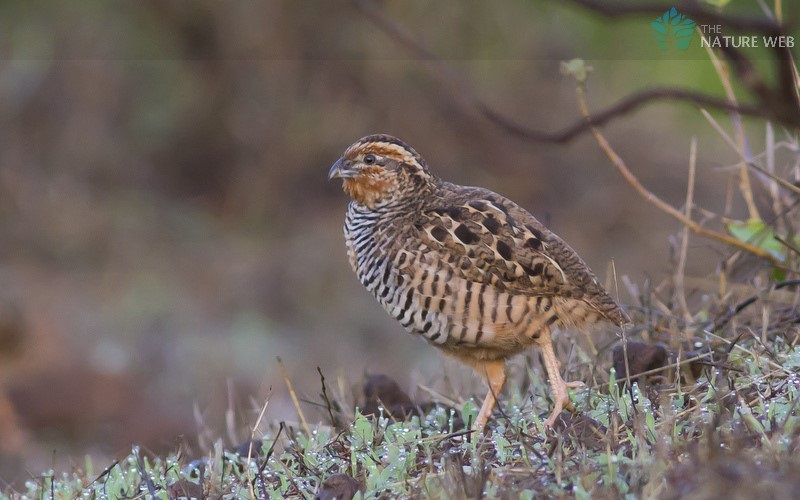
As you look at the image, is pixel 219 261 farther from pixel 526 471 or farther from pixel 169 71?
pixel 526 471

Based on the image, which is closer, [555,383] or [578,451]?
[578,451]

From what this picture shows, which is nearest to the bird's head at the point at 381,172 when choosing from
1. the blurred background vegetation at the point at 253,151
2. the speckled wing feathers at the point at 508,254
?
the speckled wing feathers at the point at 508,254

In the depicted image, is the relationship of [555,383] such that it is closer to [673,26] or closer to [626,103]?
[626,103]

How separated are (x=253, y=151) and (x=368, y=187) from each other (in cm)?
686

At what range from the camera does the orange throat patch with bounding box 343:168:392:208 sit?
5.03 meters

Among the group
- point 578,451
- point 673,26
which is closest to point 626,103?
point 578,451

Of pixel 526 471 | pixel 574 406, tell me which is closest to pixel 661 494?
pixel 526 471

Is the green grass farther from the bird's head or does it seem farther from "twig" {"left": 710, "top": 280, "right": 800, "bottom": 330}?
the bird's head

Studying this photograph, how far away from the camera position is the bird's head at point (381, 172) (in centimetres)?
503

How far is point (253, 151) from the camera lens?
38.5ft

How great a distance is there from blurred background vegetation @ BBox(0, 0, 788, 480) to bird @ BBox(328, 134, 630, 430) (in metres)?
5.64

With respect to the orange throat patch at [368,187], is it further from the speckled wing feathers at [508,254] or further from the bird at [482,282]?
the speckled wing feathers at [508,254]

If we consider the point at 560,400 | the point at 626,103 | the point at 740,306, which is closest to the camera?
the point at 626,103

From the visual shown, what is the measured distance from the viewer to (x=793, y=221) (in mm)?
5477
